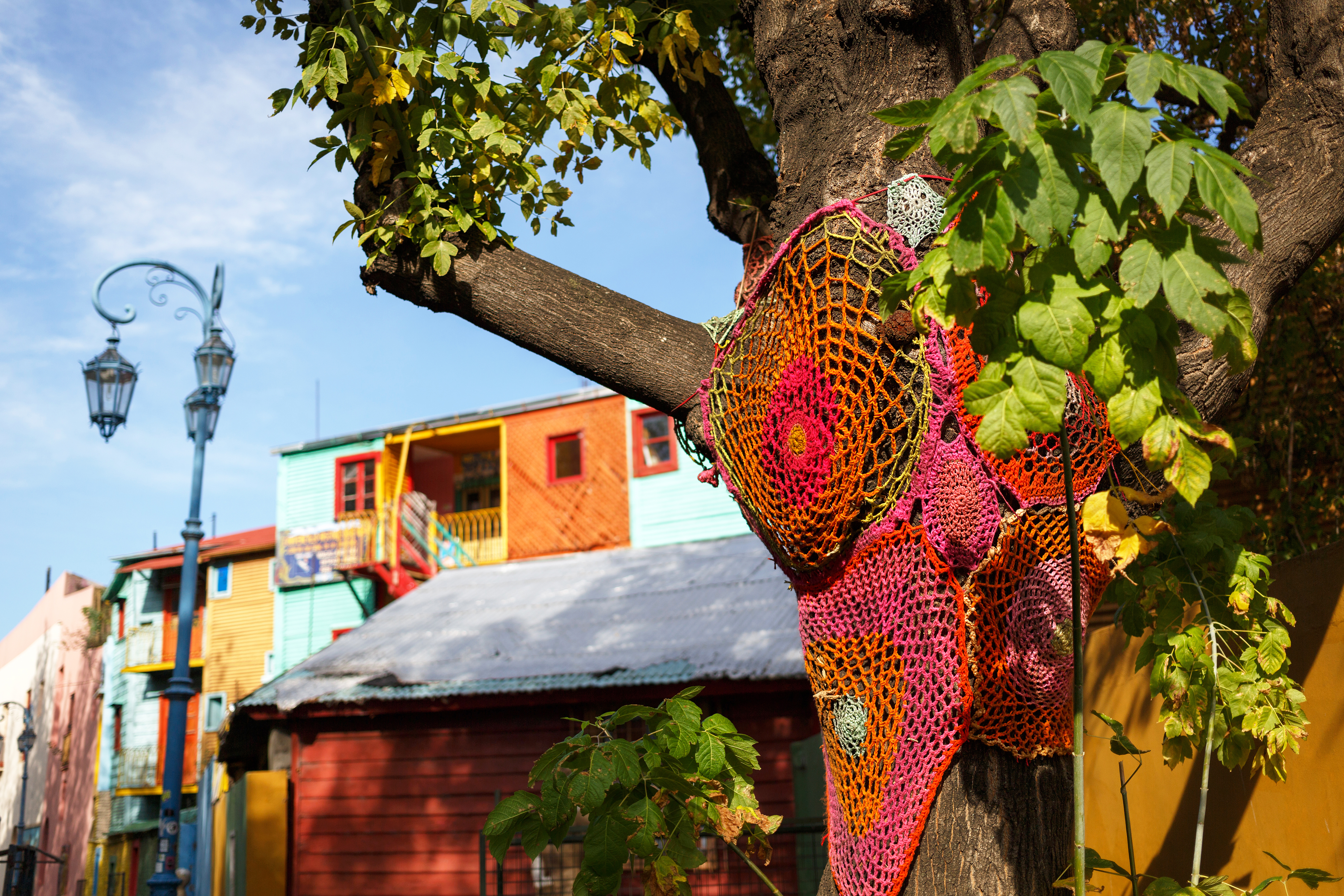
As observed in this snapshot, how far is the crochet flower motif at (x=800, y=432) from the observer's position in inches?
106

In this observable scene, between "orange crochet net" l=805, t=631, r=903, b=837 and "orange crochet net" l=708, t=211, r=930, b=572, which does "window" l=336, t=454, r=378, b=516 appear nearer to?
"orange crochet net" l=708, t=211, r=930, b=572

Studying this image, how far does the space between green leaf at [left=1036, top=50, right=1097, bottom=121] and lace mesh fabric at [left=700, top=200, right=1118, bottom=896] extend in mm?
1021

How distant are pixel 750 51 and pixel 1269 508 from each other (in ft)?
17.2

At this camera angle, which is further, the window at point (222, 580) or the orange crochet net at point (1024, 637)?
the window at point (222, 580)

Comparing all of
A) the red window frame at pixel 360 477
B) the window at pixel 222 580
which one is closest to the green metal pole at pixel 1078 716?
the red window frame at pixel 360 477

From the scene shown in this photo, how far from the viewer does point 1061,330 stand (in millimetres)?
1544

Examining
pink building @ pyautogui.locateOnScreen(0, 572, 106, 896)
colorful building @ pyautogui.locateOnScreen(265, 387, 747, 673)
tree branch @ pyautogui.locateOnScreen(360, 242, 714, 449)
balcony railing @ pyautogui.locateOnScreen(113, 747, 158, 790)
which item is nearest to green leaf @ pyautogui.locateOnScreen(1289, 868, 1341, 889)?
tree branch @ pyautogui.locateOnScreen(360, 242, 714, 449)

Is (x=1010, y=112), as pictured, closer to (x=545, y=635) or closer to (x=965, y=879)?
(x=965, y=879)

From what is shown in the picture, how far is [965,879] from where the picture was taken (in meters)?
2.51

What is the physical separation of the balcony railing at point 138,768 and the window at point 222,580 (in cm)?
497

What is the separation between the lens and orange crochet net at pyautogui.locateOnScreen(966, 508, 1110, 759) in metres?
2.58

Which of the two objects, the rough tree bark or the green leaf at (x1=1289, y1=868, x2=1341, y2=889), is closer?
the green leaf at (x1=1289, y1=868, x2=1341, y2=889)

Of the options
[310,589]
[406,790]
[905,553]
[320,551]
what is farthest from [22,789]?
[905,553]

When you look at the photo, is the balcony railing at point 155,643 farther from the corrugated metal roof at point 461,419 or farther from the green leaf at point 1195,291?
the green leaf at point 1195,291
